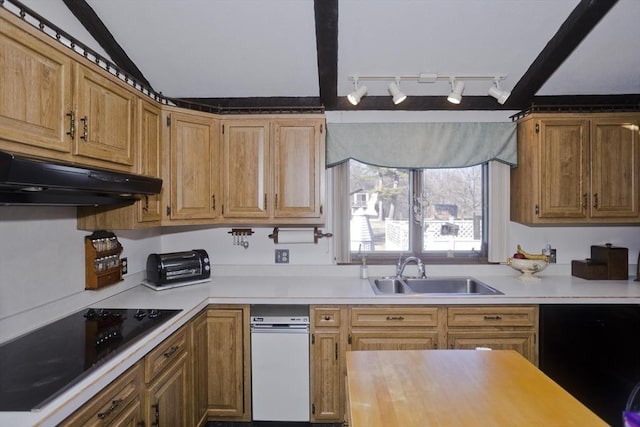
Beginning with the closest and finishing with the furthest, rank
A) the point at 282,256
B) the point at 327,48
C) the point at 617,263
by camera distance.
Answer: the point at 327,48, the point at 617,263, the point at 282,256

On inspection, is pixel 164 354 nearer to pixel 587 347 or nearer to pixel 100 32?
pixel 100 32

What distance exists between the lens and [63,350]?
1436 mm

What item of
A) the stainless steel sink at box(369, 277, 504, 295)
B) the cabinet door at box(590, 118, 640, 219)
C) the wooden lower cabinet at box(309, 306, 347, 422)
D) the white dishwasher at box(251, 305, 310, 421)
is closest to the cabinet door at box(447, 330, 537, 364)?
the stainless steel sink at box(369, 277, 504, 295)

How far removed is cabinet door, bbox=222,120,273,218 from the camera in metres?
2.59

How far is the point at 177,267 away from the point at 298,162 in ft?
3.72

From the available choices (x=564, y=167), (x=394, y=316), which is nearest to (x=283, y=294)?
(x=394, y=316)

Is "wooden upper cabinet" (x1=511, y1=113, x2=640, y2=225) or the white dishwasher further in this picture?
"wooden upper cabinet" (x1=511, y1=113, x2=640, y2=225)

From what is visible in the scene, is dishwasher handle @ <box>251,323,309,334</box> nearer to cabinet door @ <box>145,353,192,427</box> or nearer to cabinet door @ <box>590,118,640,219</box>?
cabinet door @ <box>145,353,192,427</box>

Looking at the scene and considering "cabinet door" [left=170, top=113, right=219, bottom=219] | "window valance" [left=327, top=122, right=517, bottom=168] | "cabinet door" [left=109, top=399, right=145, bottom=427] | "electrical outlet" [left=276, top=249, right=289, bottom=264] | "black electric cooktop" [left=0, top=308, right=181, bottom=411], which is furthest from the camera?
"electrical outlet" [left=276, top=249, right=289, bottom=264]

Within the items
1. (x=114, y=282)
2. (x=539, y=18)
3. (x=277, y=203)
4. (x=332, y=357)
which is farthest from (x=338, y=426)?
(x=539, y=18)

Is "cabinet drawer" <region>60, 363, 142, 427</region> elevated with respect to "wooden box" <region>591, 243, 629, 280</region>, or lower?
lower

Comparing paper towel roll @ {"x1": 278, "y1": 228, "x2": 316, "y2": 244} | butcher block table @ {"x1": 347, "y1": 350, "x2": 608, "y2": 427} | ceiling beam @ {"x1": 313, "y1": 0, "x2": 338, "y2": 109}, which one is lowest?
butcher block table @ {"x1": 347, "y1": 350, "x2": 608, "y2": 427}

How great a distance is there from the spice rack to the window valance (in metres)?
1.60

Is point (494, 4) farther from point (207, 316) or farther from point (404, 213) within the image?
point (207, 316)
